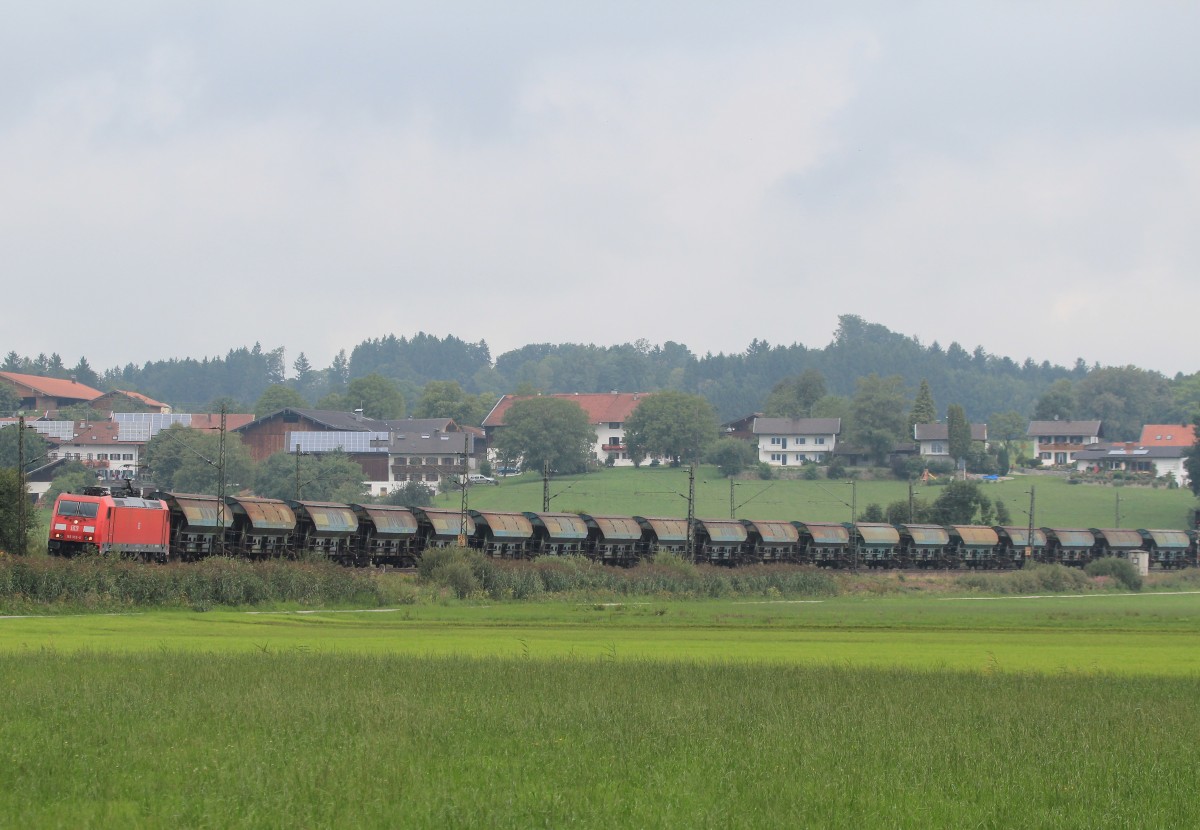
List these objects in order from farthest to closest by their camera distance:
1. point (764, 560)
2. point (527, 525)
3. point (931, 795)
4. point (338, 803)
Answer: point (764, 560)
point (527, 525)
point (931, 795)
point (338, 803)

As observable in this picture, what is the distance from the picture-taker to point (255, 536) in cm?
7288

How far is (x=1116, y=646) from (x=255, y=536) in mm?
45649

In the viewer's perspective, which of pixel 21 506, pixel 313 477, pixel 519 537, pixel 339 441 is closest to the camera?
pixel 21 506

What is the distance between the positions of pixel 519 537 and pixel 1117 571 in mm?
53438

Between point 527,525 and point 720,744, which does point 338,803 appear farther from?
point 527,525

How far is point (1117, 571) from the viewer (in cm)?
10994

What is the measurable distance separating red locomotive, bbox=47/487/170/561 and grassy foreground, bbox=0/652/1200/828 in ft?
111

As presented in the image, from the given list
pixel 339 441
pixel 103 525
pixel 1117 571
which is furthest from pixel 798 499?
pixel 103 525

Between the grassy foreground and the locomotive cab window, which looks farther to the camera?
the locomotive cab window

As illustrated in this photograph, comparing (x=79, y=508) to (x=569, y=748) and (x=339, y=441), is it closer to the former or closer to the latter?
(x=569, y=748)

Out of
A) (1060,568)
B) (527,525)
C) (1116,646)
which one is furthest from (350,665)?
(1060,568)

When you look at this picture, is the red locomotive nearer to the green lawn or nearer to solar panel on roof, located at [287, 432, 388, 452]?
the green lawn

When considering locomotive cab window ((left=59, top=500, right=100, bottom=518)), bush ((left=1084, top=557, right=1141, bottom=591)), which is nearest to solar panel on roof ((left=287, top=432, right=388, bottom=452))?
bush ((left=1084, top=557, right=1141, bottom=591))

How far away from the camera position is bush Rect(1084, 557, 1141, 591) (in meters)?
108
